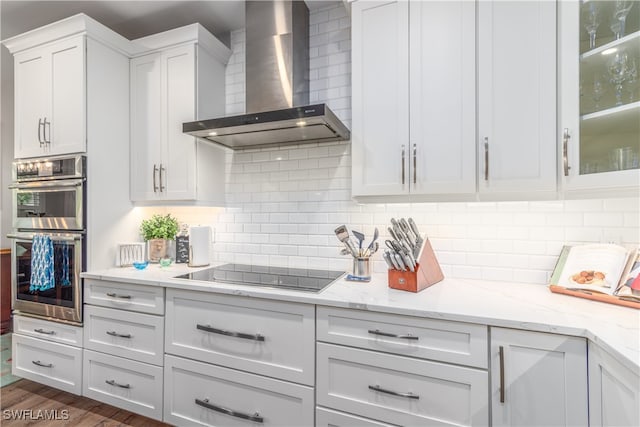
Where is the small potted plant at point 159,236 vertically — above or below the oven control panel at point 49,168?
below

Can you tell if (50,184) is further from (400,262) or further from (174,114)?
(400,262)

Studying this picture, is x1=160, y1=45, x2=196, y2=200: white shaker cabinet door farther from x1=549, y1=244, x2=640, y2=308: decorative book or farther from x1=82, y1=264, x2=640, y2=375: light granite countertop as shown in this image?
x1=549, y1=244, x2=640, y2=308: decorative book

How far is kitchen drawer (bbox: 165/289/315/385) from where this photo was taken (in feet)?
4.75

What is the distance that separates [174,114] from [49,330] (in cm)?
171

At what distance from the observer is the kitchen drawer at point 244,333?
1446mm

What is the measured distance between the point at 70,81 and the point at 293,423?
97.1 inches

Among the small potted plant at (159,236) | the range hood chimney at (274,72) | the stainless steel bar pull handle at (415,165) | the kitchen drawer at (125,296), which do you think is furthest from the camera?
the small potted plant at (159,236)

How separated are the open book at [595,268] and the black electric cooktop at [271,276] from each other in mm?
1137

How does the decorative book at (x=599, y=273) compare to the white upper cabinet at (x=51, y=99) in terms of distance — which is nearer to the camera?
the decorative book at (x=599, y=273)

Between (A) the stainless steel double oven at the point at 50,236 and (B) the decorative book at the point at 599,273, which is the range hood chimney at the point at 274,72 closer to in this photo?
(A) the stainless steel double oven at the point at 50,236

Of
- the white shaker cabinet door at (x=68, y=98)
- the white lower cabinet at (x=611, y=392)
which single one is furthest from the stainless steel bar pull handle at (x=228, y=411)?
the white shaker cabinet door at (x=68, y=98)

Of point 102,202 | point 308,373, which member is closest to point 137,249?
point 102,202

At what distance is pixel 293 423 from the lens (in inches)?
57.4

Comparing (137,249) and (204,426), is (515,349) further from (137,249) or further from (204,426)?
(137,249)
